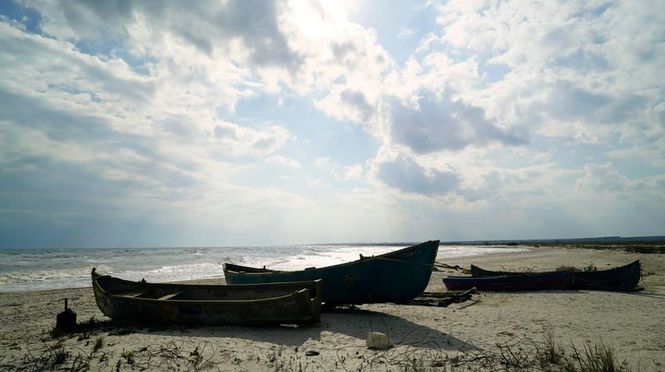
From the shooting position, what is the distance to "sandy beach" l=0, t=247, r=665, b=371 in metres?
5.61

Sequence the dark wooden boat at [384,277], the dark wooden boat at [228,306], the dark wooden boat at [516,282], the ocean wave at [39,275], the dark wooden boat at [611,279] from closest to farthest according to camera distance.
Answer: the dark wooden boat at [228,306] → the dark wooden boat at [384,277] → the dark wooden boat at [611,279] → the dark wooden boat at [516,282] → the ocean wave at [39,275]

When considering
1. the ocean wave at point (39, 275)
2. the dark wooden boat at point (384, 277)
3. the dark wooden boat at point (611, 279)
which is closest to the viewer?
the dark wooden boat at point (384, 277)

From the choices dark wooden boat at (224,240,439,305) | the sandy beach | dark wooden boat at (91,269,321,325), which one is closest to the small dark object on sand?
the sandy beach

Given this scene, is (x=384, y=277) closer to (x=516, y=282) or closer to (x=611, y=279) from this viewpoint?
(x=516, y=282)

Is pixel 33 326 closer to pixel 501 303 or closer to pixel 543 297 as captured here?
pixel 501 303

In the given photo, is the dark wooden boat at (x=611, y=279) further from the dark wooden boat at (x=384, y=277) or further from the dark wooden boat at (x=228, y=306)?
the dark wooden boat at (x=228, y=306)

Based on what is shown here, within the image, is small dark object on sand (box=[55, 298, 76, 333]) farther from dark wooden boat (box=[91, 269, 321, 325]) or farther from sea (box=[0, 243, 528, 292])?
sea (box=[0, 243, 528, 292])

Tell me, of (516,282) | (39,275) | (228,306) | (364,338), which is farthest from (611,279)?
(39,275)

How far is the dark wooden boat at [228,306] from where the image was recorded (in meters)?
7.74

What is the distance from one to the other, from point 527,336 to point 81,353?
7891mm

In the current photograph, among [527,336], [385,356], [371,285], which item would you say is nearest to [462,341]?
[527,336]

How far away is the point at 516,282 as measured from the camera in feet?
45.5

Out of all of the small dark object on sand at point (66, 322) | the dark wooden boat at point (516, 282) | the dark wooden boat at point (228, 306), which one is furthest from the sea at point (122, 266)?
the dark wooden boat at point (516, 282)

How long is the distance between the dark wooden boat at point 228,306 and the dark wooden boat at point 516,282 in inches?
309
